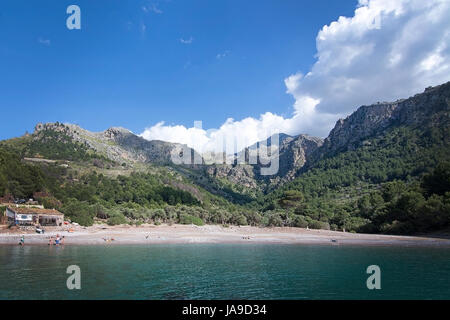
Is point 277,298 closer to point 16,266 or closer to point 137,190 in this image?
point 16,266

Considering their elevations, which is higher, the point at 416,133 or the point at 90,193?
the point at 416,133

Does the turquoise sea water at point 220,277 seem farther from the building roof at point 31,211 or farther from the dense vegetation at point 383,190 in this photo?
the dense vegetation at point 383,190

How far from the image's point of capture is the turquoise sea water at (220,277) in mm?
21969

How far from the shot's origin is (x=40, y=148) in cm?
18288

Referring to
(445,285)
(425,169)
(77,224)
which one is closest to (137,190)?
(77,224)

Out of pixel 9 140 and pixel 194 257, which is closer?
pixel 194 257

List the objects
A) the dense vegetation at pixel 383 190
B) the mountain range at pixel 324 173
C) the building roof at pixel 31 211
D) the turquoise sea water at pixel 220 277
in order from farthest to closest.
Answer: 1. the mountain range at pixel 324 173
2. the dense vegetation at pixel 383 190
3. the building roof at pixel 31 211
4. the turquoise sea water at pixel 220 277

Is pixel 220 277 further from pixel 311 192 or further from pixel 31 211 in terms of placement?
pixel 311 192

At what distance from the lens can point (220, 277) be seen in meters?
28.4

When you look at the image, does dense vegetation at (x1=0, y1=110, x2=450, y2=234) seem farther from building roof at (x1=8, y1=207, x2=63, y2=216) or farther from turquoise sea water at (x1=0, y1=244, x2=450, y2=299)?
turquoise sea water at (x1=0, y1=244, x2=450, y2=299)

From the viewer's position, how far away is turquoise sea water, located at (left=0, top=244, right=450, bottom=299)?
72.1ft

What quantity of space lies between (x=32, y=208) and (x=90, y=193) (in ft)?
117
